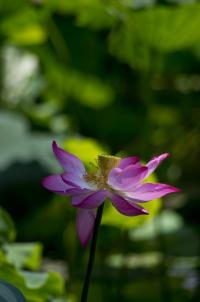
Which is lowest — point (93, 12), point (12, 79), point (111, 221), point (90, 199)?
point (90, 199)

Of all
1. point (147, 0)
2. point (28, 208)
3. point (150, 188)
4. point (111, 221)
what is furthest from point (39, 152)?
point (150, 188)

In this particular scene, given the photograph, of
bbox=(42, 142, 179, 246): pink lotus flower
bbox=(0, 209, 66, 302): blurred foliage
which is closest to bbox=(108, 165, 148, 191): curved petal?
bbox=(42, 142, 179, 246): pink lotus flower

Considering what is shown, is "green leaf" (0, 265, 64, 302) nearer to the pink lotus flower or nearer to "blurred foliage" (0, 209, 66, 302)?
"blurred foliage" (0, 209, 66, 302)

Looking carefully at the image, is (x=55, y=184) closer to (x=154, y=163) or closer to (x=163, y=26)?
(x=154, y=163)

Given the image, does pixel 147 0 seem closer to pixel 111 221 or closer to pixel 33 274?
pixel 111 221

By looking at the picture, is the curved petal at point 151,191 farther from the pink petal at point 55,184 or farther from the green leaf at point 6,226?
the green leaf at point 6,226

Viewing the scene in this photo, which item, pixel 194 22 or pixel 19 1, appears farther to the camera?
pixel 19 1

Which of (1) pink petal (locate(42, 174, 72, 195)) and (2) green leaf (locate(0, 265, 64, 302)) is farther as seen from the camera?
(2) green leaf (locate(0, 265, 64, 302))
